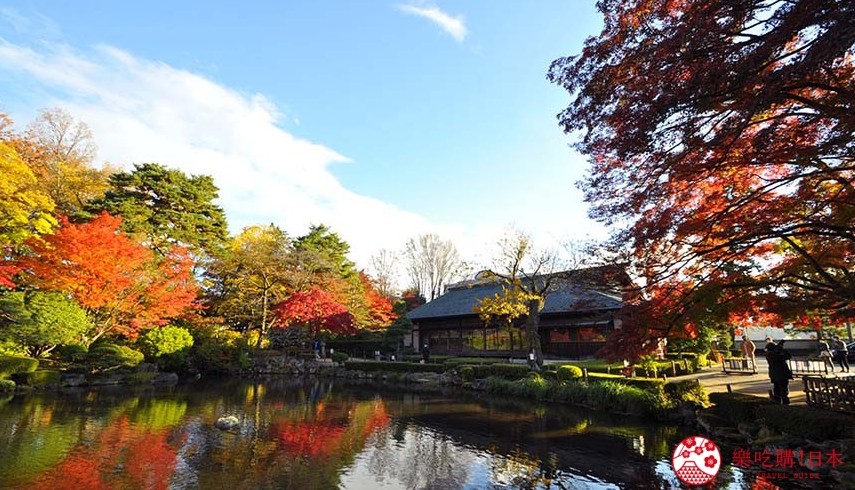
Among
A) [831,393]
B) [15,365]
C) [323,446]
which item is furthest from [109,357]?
[831,393]

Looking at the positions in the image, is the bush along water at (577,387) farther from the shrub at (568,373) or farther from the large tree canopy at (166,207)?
the large tree canopy at (166,207)

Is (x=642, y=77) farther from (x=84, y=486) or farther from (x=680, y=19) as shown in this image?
(x=84, y=486)

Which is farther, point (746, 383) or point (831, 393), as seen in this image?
point (746, 383)

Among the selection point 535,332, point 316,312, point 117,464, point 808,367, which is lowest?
point 117,464

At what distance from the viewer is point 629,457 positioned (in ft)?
26.2

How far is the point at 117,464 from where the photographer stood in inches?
293

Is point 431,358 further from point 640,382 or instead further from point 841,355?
point 841,355

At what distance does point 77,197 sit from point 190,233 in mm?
6000

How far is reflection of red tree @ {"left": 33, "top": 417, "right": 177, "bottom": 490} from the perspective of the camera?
650 cm

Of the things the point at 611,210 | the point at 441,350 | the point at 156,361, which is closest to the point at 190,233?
the point at 156,361

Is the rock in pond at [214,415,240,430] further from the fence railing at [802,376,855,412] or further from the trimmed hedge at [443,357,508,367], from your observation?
the trimmed hedge at [443,357,508,367]

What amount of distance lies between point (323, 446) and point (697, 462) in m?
6.81

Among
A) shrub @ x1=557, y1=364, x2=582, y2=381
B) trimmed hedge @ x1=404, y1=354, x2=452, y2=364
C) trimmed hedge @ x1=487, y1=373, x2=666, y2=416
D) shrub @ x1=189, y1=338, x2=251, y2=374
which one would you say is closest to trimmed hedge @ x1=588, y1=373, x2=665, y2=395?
trimmed hedge @ x1=487, y1=373, x2=666, y2=416

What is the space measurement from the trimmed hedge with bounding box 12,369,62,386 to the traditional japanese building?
17.1 m
